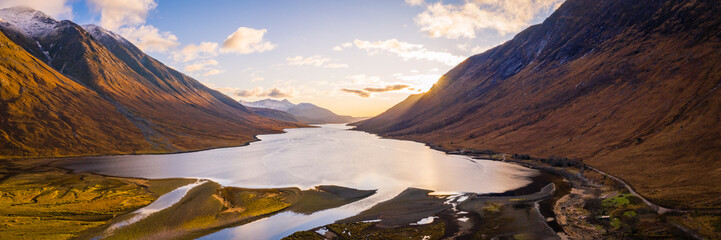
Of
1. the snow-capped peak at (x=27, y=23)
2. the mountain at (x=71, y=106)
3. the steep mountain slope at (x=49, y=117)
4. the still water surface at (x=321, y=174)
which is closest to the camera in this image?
the still water surface at (x=321, y=174)

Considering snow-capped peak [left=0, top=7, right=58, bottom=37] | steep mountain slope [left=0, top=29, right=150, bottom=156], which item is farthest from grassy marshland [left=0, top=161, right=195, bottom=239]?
snow-capped peak [left=0, top=7, right=58, bottom=37]

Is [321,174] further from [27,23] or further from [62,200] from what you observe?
[27,23]

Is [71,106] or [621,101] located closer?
[621,101]

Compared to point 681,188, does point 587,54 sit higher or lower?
higher

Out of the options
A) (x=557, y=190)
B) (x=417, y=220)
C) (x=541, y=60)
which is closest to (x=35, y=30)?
(x=417, y=220)

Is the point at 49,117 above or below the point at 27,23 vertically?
below

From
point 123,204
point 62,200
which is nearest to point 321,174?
point 123,204

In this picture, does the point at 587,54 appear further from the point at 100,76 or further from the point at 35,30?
the point at 35,30

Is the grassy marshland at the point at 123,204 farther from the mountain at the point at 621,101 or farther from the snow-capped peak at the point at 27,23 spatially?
the snow-capped peak at the point at 27,23

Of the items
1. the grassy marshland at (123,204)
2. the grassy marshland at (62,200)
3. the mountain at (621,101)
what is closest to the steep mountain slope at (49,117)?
the grassy marshland at (62,200)
